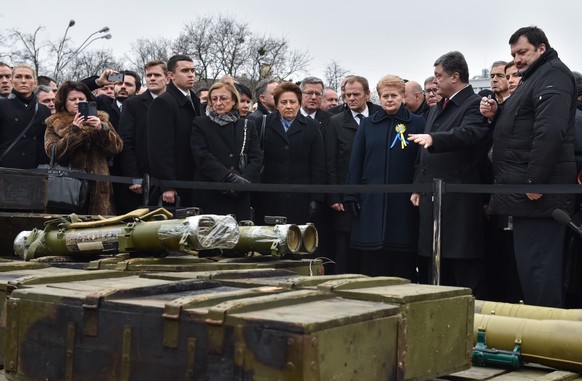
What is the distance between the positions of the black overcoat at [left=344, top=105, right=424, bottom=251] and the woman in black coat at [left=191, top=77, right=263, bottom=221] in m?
1.06

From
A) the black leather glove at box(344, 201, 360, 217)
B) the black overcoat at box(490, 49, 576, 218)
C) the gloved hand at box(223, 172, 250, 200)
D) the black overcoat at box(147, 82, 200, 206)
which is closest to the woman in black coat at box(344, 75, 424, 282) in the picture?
the black leather glove at box(344, 201, 360, 217)

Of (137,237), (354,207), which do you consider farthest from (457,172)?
(137,237)

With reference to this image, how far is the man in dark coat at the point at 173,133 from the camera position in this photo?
9.10 metres

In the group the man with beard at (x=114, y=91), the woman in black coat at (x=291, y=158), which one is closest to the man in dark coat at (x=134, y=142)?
the man with beard at (x=114, y=91)

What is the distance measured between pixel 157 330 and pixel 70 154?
5.32 m

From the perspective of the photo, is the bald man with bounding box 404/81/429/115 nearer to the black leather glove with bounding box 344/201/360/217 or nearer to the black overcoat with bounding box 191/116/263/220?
the black leather glove with bounding box 344/201/360/217

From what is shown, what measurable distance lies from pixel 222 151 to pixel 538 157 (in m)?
3.22

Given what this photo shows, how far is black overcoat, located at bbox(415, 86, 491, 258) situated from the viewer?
25.8ft

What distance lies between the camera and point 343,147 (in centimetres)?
970

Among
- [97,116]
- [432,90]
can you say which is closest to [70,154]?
[97,116]

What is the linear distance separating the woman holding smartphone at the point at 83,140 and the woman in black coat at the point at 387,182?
2505mm

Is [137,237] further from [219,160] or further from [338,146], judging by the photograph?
[338,146]

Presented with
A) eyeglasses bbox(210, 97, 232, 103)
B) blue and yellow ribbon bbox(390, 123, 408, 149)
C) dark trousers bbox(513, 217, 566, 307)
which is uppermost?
eyeglasses bbox(210, 97, 232, 103)

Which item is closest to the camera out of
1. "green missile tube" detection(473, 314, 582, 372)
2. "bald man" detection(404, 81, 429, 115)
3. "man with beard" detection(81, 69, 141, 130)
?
"green missile tube" detection(473, 314, 582, 372)
